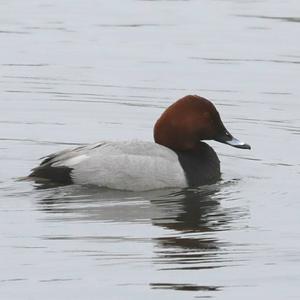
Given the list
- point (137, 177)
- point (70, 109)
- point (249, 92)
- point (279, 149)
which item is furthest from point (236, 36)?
point (137, 177)

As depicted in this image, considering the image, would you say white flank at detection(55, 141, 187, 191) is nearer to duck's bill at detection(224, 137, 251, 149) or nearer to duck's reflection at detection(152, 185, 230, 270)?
duck's reflection at detection(152, 185, 230, 270)

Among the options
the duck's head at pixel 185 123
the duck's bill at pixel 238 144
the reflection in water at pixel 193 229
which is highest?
the duck's head at pixel 185 123

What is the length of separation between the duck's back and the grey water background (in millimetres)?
107

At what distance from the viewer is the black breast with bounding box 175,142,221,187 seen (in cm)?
1226

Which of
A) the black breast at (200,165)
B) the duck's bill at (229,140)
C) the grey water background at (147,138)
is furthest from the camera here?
the duck's bill at (229,140)

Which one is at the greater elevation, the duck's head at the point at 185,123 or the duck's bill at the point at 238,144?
the duck's head at the point at 185,123

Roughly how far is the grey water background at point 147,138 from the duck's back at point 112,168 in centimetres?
11

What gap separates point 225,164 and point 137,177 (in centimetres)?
147

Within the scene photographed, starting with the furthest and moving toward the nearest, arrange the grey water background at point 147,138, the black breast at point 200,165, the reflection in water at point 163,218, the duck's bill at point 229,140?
1. the duck's bill at point 229,140
2. the black breast at point 200,165
3. the reflection in water at point 163,218
4. the grey water background at point 147,138

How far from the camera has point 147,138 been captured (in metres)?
13.9

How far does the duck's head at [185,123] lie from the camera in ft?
41.1

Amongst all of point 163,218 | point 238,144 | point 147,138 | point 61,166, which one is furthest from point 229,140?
point 163,218

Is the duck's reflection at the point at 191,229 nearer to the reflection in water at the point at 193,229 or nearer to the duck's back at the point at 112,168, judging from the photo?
the reflection in water at the point at 193,229

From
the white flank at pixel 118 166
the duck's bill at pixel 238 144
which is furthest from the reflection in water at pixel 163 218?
the duck's bill at pixel 238 144
